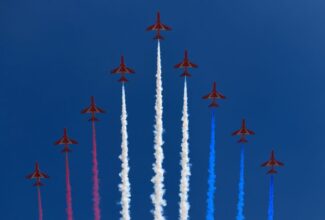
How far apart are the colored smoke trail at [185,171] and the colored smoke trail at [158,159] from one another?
3.09 feet

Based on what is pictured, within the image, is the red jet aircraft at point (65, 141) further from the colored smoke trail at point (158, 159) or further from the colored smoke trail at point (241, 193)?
the colored smoke trail at point (241, 193)

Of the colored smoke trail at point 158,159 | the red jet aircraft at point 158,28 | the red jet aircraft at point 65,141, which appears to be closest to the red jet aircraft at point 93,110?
the red jet aircraft at point 65,141

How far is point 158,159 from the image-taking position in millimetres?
36250

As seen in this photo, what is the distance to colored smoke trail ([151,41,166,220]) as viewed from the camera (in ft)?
117

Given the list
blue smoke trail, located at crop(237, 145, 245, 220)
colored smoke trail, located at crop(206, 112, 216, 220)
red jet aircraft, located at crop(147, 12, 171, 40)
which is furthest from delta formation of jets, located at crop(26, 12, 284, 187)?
colored smoke trail, located at crop(206, 112, 216, 220)

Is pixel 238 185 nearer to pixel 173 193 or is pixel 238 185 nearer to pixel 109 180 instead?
pixel 173 193

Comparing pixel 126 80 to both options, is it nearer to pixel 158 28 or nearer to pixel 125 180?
pixel 158 28

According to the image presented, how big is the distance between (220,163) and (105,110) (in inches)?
267

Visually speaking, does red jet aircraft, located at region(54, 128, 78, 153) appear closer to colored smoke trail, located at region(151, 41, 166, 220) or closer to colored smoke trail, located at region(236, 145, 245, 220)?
colored smoke trail, located at region(151, 41, 166, 220)

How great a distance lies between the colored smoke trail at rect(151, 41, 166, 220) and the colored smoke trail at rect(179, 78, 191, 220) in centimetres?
94

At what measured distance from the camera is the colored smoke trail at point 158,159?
117 feet

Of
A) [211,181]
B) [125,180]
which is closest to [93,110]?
[125,180]

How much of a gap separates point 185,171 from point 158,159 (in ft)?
4.77

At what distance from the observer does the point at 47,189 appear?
127 ft
